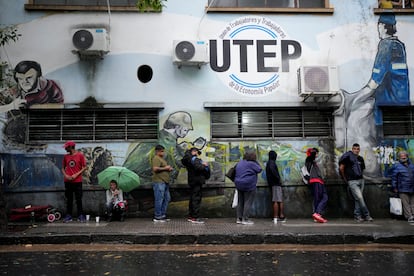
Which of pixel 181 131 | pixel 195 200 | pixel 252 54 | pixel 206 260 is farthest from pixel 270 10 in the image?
pixel 206 260

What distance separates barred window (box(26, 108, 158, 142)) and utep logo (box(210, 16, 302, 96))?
2102 mm

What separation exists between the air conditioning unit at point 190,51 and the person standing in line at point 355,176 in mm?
4030

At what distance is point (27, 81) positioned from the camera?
32.8ft

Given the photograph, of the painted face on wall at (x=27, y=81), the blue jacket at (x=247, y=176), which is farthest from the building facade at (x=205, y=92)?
the blue jacket at (x=247, y=176)

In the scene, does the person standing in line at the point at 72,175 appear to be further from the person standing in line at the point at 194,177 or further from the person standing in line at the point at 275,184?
the person standing in line at the point at 275,184

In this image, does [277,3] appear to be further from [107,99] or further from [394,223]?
[394,223]

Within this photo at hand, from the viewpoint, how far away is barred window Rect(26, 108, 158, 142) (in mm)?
10062

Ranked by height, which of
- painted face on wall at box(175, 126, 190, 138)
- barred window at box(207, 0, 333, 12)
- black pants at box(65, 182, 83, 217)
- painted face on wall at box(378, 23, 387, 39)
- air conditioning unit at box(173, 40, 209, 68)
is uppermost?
barred window at box(207, 0, 333, 12)

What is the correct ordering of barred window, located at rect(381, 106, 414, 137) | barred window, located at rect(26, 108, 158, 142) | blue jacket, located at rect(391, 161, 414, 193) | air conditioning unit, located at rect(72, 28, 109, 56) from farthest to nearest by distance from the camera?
barred window, located at rect(381, 106, 414, 137), barred window, located at rect(26, 108, 158, 142), air conditioning unit, located at rect(72, 28, 109, 56), blue jacket, located at rect(391, 161, 414, 193)

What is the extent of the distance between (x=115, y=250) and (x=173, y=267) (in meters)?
1.65

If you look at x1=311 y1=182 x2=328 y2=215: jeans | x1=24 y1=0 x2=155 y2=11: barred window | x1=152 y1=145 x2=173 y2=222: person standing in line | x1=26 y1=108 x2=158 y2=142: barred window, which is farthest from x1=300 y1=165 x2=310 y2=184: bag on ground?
x1=24 y1=0 x2=155 y2=11: barred window

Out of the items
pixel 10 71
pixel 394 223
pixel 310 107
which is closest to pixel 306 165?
pixel 310 107

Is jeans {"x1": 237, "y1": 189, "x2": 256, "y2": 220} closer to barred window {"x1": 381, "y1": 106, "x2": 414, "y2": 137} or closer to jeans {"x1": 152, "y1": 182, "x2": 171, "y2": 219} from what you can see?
jeans {"x1": 152, "y1": 182, "x2": 171, "y2": 219}

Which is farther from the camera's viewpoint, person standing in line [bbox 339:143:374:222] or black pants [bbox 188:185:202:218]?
person standing in line [bbox 339:143:374:222]
